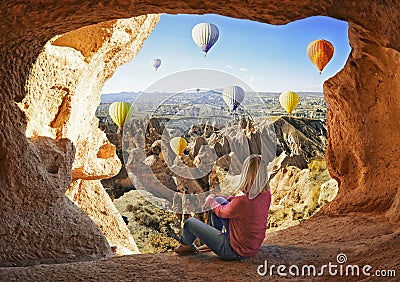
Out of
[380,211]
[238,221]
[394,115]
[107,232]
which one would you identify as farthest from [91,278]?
[107,232]

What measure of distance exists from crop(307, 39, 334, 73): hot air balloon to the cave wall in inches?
293

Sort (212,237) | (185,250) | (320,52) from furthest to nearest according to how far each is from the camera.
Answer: (320,52)
(185,250)
(212,237)

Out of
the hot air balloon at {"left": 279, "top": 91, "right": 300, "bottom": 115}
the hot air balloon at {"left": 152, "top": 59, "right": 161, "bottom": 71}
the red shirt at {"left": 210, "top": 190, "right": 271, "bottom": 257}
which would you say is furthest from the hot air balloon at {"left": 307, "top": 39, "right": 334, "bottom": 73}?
the red shirt at {"left": 210, "top": 190, "right": 271, "bottom": 257}

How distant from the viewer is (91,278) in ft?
8.01

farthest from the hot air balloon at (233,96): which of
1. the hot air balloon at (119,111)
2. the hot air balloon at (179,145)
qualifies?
the hot air balloon at (119,111)

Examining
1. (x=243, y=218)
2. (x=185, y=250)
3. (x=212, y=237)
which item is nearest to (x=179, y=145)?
(x=185, y=250)

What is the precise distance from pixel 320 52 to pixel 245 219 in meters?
10.1

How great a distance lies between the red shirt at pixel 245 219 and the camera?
2.77 metres

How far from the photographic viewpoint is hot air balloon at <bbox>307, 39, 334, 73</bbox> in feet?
39.0

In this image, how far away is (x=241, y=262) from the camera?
2850mm

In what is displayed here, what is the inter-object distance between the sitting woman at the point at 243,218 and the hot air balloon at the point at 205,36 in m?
10.3

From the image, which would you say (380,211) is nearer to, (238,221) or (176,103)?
(238,221)

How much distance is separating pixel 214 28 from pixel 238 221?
36.5ft

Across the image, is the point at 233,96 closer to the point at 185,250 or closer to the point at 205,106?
the point at 205,106
